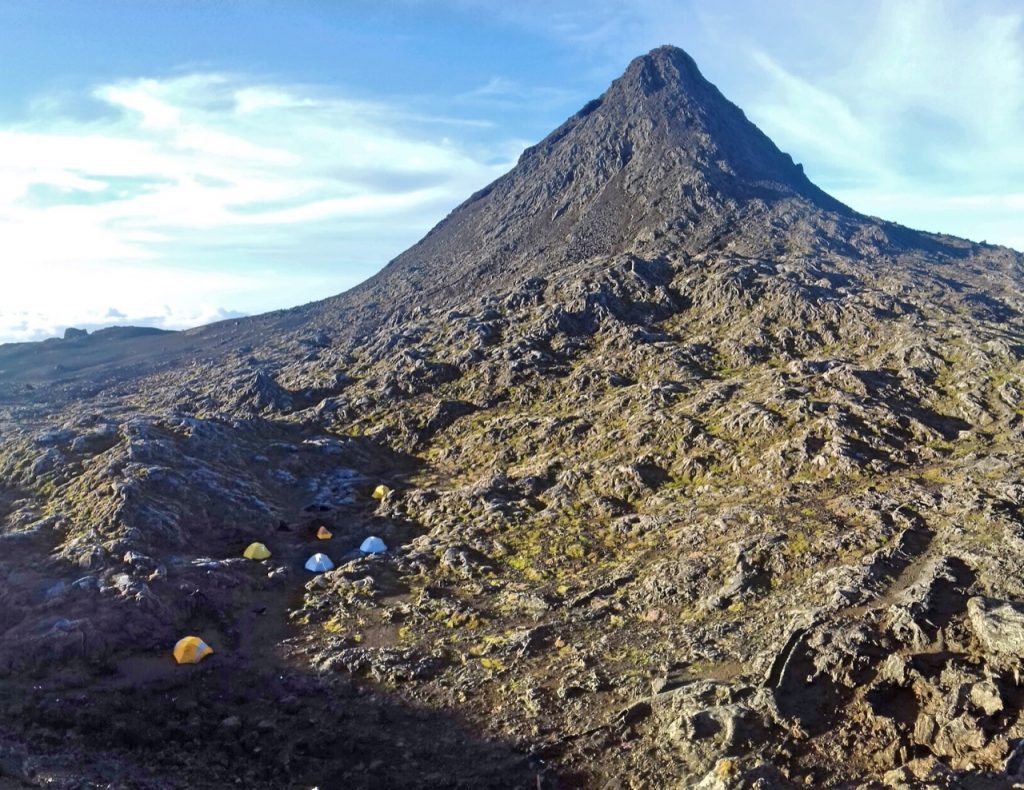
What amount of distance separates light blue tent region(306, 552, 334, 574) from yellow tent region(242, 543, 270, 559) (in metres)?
3.38

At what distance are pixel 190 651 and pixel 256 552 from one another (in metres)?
12.1

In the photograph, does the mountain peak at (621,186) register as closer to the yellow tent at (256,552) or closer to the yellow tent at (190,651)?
the yellow tent at (256,552)

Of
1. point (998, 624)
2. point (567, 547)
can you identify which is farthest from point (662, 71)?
point (998, 624)

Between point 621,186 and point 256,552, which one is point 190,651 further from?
point 621,186

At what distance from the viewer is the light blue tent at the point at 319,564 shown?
4428 centimetres

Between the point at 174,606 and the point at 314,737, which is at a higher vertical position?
the point at 174,606

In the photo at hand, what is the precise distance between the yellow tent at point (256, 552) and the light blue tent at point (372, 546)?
6.62m

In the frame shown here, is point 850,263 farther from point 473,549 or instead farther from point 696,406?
point 473,549

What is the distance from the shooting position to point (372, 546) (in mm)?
46406

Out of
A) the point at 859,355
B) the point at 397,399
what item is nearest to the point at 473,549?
the point at 397,399

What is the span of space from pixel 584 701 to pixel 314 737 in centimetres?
1199

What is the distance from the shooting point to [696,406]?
191 ft

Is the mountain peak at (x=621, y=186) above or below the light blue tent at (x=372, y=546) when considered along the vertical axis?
above

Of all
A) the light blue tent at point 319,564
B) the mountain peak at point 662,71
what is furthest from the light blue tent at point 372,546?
the mountain peak at point 662,71
